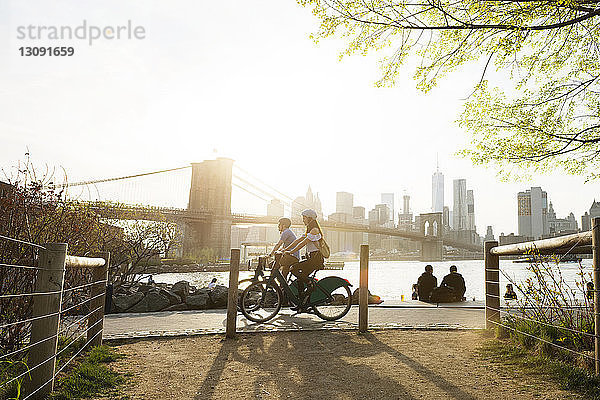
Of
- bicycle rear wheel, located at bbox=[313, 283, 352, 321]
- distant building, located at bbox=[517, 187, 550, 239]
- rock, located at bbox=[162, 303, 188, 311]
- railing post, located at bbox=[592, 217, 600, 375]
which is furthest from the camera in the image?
distant building, located at bbox=[517, 187, 550, 239]

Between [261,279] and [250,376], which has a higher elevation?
[261,279]

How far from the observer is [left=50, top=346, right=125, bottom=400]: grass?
2918mm

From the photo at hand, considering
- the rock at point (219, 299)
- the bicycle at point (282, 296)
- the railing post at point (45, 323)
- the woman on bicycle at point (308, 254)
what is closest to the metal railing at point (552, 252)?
the bicycle at point (282, 296)

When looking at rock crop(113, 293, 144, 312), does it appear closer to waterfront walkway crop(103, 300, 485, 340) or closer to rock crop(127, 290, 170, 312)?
rock crop(127, 290, 170, 312)

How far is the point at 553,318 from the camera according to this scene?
4.06 meters

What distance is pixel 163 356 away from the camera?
410 cm

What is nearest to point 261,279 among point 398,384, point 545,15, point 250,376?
point 250,376

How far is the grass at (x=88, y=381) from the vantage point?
2.92 m

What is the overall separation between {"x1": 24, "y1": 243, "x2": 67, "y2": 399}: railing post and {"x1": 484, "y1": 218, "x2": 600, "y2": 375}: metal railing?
3321 mm

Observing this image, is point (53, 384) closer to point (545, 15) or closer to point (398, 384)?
point (398, 384)

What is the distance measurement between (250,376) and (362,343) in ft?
5.12

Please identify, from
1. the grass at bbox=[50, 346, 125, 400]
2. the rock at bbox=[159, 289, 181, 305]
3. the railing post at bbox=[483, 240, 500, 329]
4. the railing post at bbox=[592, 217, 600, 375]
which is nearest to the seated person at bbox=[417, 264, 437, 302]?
the railing post at bbox=[483, 240, 500, 329]

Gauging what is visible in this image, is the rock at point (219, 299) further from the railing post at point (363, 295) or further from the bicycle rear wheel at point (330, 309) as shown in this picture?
the railing post at point (363, 295)

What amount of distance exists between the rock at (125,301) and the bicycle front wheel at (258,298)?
8.41ft
